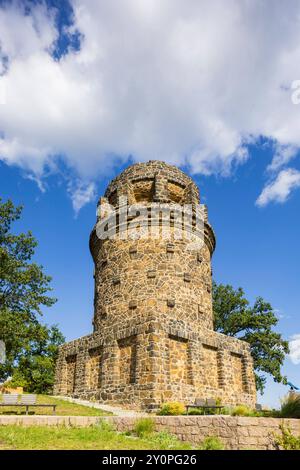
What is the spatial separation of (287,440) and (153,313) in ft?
26.3

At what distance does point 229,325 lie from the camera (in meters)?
29.9

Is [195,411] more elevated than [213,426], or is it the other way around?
[195,411]

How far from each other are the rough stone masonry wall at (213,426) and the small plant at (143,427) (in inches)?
8.4

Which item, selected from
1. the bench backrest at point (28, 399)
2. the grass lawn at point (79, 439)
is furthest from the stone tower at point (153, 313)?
the grass lawn at point (79, 439)

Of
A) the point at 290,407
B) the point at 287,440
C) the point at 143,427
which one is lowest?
the point at 287,440

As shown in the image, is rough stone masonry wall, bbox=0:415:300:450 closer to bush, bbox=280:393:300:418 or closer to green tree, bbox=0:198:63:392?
bush, bbox=280:393:300:418

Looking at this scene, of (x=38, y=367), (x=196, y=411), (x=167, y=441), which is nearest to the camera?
(x=167, y=441)

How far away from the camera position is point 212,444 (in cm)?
833

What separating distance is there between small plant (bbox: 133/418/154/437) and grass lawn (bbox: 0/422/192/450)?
0.28ft

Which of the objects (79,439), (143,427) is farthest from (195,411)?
(79,439)

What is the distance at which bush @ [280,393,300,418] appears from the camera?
9641 mm

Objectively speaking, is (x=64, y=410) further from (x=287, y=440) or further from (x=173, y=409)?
(x=287, y=440)
